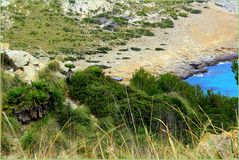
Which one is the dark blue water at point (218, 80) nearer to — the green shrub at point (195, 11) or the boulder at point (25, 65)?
the boulder at point (25, 65)

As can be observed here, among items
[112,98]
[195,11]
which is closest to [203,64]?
[195,11]

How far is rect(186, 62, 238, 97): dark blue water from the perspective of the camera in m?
18.3

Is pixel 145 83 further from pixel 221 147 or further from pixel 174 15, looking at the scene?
pixel 174 15

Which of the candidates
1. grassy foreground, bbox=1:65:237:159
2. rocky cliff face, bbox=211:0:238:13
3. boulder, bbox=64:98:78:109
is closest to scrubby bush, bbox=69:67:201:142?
grassy foreground, bbox=1:65:237:159

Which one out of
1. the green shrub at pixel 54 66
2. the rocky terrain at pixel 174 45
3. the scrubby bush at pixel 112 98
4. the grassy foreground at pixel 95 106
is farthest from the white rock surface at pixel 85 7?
the green shrub at pixel 54 66

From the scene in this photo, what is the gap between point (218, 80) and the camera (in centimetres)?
2055

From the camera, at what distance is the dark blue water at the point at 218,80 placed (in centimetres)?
1828

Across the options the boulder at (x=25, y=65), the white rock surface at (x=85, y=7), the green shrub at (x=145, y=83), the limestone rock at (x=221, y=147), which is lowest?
the white rock surface at (x=85, y=7)

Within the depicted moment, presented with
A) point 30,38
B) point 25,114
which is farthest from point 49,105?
point 30,38

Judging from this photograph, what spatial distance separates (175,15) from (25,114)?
25.3 metres

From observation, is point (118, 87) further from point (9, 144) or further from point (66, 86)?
point (9, 144)

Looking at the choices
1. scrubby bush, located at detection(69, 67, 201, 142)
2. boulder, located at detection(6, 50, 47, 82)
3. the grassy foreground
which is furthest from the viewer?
boulder, located at detection(6, 50, 47, 82)

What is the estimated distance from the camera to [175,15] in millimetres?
32500

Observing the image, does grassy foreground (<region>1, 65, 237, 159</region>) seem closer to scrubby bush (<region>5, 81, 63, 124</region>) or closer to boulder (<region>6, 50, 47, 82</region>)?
scrubby bush (<region>5, 81, 63, 124</region>)
